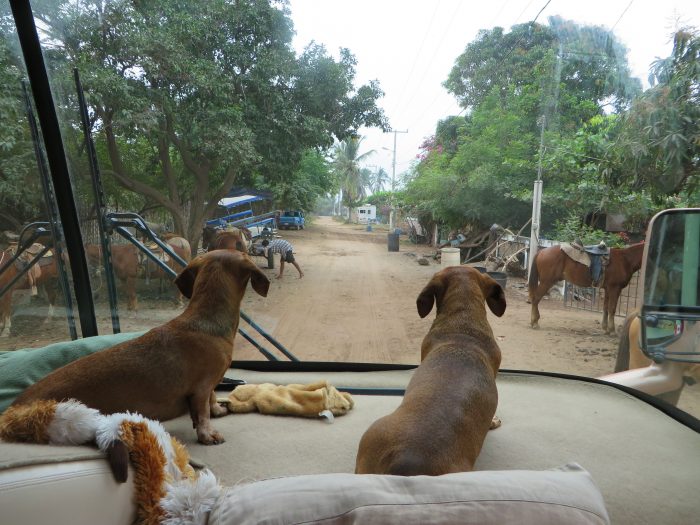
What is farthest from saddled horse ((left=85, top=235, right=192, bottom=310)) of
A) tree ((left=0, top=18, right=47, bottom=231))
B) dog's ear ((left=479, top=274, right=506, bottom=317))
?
dog's ear ((left=479, top=274, right=506, bottom=317))

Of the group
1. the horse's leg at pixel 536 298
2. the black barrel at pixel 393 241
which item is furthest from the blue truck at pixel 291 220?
the horse's leg at pixel 536 298

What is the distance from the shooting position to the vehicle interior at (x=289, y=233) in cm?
176

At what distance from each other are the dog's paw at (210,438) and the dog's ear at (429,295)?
3.06 ft

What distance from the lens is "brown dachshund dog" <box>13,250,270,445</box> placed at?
144 cm

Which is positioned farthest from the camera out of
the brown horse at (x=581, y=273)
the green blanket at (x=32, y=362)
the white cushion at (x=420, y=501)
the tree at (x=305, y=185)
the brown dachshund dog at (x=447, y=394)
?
the tree at (x=305, y=185)

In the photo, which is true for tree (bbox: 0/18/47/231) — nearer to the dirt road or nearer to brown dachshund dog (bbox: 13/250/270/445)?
brown dachshund dog (bbox: 13/250/270/445)

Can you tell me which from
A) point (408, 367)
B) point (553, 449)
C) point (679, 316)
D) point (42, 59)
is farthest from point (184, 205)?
point (679, 316)

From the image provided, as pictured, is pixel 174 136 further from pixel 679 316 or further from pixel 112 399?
pixel 679 316

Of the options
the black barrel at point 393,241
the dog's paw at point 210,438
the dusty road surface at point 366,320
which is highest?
the black barrel at point 393,241

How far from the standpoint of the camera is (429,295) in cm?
187

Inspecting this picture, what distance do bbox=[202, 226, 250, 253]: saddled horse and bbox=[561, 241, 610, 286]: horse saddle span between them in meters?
1.91

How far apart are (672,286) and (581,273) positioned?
1.09 meters

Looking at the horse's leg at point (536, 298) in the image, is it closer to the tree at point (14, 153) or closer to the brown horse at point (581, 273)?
the brown horse at point (581, 273)

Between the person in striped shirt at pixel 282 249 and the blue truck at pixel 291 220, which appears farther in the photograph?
the blue truck at pixel 291 220
